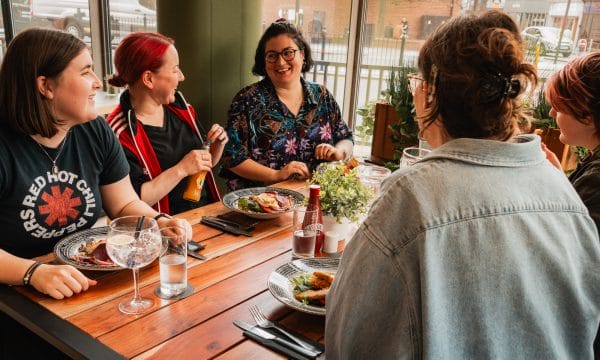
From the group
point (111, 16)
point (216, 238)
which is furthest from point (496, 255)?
point (111, 16)

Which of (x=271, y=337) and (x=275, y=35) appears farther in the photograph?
(x=275, y=35)

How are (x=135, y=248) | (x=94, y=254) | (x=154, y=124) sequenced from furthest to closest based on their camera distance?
(x=154, y=124) < (x=94, y=254) < (x=135, y=248)

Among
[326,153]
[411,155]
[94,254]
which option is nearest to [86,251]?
[94,254]

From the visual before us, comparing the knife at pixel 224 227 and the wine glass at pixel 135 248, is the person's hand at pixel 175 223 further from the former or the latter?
the wine glass at pixel 135 248

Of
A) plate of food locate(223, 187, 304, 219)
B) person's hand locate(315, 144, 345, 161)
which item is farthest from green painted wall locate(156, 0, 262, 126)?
plate of food locate(223, 187, 304, 219)

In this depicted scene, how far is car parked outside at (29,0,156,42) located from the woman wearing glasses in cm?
198

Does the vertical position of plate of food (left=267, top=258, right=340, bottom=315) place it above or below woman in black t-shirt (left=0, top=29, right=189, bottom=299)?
below

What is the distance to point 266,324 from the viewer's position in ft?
3.60

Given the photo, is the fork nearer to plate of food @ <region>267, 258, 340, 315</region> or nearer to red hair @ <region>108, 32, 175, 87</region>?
plate of food @ <region>267, 258, 340, 315</region>

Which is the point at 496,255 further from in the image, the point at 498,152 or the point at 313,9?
the point at 313,9

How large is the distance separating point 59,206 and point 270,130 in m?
1.20

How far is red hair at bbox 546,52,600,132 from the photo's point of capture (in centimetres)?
145

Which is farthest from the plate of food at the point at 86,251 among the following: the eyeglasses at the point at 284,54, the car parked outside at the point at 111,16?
the car parked outside at the point at 111,16

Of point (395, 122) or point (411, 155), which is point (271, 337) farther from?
point (395, 122)
